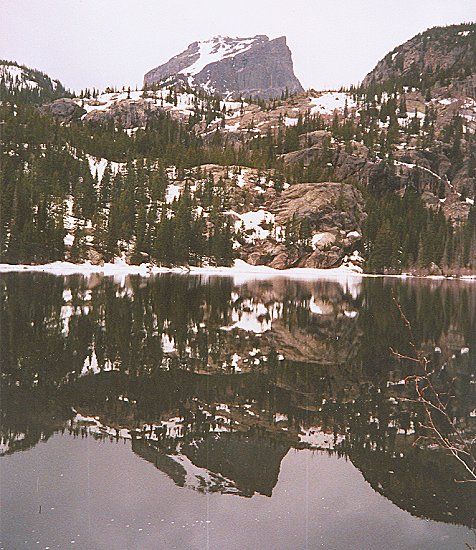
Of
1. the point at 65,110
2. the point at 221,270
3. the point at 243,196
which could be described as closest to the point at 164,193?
the point at 243,196

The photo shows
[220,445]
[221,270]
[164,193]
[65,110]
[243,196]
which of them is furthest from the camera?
[65,110]

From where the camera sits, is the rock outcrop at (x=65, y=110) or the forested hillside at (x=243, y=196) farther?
the rock outcrop at (x=65, y=110)

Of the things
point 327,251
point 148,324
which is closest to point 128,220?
point 327,251

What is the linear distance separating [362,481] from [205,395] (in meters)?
4.57

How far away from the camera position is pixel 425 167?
6161 inches

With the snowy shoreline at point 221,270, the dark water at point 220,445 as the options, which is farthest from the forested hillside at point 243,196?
the dark water at point 220,445

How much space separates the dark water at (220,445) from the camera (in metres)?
6.23

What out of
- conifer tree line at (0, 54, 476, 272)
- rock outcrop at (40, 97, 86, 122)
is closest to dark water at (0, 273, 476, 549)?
conifer tree line at (0, 54, 476, 272)

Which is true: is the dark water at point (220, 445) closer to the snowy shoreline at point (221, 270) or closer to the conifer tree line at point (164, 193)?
the snowy shoreline at point (221, 270)

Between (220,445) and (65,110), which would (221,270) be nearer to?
(220,445)

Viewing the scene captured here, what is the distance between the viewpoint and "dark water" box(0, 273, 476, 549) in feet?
20.4

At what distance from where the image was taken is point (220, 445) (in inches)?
342

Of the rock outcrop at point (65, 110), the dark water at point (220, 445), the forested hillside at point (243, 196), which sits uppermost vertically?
the rock outcrop at point (65, 110)

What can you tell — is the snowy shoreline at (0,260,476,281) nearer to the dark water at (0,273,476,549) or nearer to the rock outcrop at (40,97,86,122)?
the dark water at (0,273,476,549)
